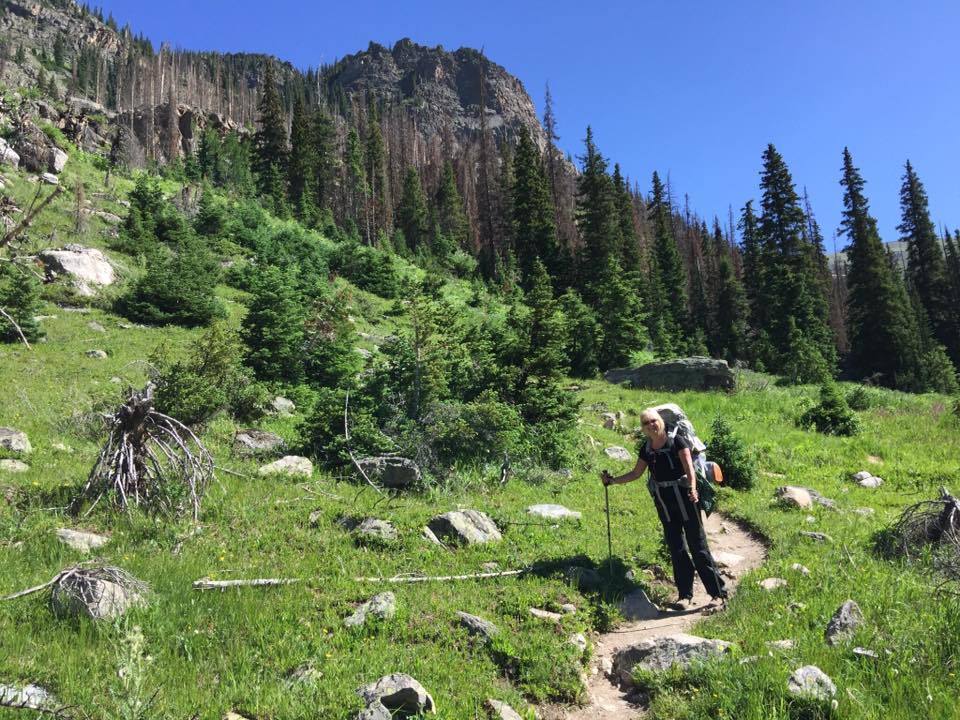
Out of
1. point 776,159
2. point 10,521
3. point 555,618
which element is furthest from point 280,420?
point 776,159

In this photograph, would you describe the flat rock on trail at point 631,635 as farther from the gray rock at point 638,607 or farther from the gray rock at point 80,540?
the gray rock at point 80,540

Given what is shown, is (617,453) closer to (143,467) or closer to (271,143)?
(143,467)

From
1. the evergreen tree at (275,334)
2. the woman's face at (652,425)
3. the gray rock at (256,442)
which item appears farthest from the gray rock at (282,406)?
the woman's face at (652,425)

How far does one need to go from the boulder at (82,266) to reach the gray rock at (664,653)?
70.2ft

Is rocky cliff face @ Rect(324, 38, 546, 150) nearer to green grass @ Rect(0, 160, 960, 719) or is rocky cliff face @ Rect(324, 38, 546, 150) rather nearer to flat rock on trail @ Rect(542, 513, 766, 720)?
green grass @ Rect(0, 160, 960, 719)

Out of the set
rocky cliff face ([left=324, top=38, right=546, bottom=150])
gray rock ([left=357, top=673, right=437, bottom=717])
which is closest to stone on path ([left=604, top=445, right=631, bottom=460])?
gray rock ([left=357, top=673, right=437, bottom=717])

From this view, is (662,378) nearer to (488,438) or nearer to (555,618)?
(488,438)

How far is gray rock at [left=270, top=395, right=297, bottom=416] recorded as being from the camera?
13.8 metres

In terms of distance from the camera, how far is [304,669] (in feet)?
13.4

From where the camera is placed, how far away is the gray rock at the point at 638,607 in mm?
5797

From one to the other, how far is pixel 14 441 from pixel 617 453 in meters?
11.8

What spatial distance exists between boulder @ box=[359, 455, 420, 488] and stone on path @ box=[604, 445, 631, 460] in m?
5.74

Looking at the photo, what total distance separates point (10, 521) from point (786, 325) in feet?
137

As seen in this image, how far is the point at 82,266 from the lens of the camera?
66.0ft
